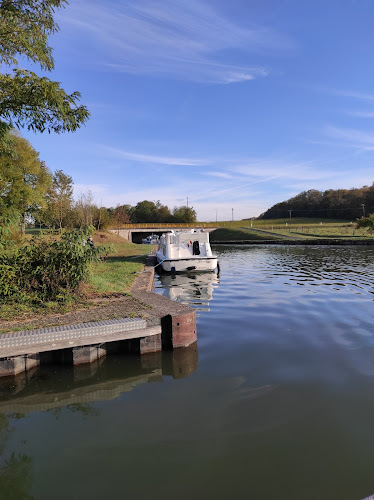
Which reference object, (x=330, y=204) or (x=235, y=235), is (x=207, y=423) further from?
(x=330, y=204)

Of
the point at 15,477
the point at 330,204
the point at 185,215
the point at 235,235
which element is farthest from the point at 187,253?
the point at 330,204

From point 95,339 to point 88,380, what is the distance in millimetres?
747

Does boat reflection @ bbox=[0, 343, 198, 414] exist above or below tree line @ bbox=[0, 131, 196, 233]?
below

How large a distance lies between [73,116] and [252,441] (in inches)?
322

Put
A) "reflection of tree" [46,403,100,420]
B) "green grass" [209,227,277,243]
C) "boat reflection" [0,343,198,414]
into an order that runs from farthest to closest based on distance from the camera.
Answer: "green grass" [209,227,277,243] < "boat reflection" [0,343,198,414] < "reflection of tree" [46,403,100,420]

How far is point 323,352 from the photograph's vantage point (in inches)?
287

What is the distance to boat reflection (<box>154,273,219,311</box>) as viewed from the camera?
12992 millimetres

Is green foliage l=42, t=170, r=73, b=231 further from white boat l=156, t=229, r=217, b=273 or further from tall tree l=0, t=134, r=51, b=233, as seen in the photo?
white boat l=156, t=229, r=217, b=273

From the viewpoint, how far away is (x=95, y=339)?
660 cm

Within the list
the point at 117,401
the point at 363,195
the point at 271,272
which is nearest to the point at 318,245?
the point at 271,272

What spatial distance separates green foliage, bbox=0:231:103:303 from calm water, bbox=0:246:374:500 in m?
3.00

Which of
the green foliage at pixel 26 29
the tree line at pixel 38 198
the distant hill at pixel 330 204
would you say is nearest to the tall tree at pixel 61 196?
the tree line at pixel 38 198

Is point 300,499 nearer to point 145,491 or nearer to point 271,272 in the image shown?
point 145,491

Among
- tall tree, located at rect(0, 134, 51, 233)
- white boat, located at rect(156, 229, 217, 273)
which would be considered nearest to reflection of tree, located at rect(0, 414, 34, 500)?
white boat, located at rect(156, 229, 217, 273)
